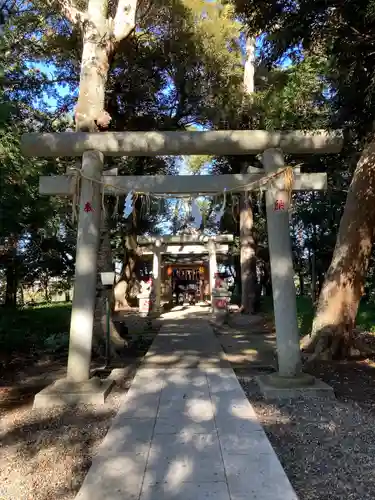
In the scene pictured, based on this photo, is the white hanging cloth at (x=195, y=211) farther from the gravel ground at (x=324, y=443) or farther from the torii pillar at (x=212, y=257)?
the torii pillar at (x=212, y=257)

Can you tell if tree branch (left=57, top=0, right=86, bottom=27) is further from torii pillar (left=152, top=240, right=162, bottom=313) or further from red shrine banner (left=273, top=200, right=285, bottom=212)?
torii pillar (left=152, top=240, right=162, bottom=313)

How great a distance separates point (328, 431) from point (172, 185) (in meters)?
3.48

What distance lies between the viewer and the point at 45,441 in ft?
12.6

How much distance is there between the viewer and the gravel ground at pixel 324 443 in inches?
116

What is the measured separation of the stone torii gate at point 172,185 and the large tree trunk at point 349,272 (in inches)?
74.7

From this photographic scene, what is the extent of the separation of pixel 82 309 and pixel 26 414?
1.32 meters

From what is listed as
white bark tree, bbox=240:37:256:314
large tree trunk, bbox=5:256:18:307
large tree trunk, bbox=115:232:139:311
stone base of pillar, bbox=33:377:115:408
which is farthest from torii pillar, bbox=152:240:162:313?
stone base of pillar, bbox=33:377:115:408

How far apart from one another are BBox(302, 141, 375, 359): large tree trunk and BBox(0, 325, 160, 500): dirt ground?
3.44 meters

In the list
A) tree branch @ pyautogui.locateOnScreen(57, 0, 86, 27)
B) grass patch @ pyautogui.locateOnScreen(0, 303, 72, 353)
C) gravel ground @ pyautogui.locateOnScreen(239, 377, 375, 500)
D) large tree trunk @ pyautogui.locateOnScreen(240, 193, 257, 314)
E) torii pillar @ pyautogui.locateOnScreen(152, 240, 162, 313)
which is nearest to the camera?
gravel ground @ pyautogui.locateOnScreen(239, 377, 375, 500)

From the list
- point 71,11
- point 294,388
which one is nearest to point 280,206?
point 294,388

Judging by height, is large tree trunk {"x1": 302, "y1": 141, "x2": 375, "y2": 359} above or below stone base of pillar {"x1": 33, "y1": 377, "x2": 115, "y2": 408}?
above

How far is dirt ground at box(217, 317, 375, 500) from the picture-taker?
2992 millimetres

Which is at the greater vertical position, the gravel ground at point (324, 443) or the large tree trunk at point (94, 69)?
the large tree trunk at point (94, 69)

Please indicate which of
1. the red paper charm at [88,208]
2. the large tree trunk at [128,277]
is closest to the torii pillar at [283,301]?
the red paper charm at [88,208]
